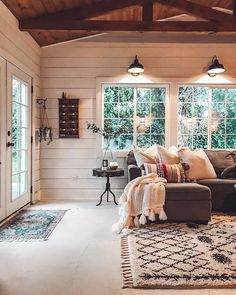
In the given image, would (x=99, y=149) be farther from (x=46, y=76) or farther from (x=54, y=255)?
(x=54, y=255)

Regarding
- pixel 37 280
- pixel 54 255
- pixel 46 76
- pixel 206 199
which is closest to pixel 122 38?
pixel 46 76

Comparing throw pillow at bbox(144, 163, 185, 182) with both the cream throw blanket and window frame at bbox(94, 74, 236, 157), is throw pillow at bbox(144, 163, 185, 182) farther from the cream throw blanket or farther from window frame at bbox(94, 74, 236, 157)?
window frame at bbox(94, 74, 236, 157)

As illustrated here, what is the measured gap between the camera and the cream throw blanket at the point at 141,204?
391 centimetres

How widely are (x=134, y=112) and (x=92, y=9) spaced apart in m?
1.90

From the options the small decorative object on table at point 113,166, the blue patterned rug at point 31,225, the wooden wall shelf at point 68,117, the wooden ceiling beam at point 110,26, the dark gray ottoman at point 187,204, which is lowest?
the blue patterned rug at point 31,225

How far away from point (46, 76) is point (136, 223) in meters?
3.28

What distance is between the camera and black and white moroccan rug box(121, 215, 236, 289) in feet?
8.04

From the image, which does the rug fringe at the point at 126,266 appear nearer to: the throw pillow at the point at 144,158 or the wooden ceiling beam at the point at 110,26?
the throw pillow at the point at 144,158

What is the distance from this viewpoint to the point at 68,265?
2773 millimetres

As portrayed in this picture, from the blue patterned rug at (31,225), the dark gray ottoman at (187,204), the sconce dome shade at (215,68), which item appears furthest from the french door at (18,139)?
the sconce dome shade at (215,68)

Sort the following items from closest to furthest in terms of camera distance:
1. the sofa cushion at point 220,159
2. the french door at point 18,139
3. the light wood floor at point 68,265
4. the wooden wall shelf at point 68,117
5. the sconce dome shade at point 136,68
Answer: the light wood floor at point 68,265, the french door at point 18,139, the sofa cushion at point 220,159, the sconce dome shade at point 136,68, the wooden wall shelf at point 68,117

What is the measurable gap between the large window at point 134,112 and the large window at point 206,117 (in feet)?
1.26

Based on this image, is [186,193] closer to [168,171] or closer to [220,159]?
[168,171]

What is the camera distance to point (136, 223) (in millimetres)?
3939
